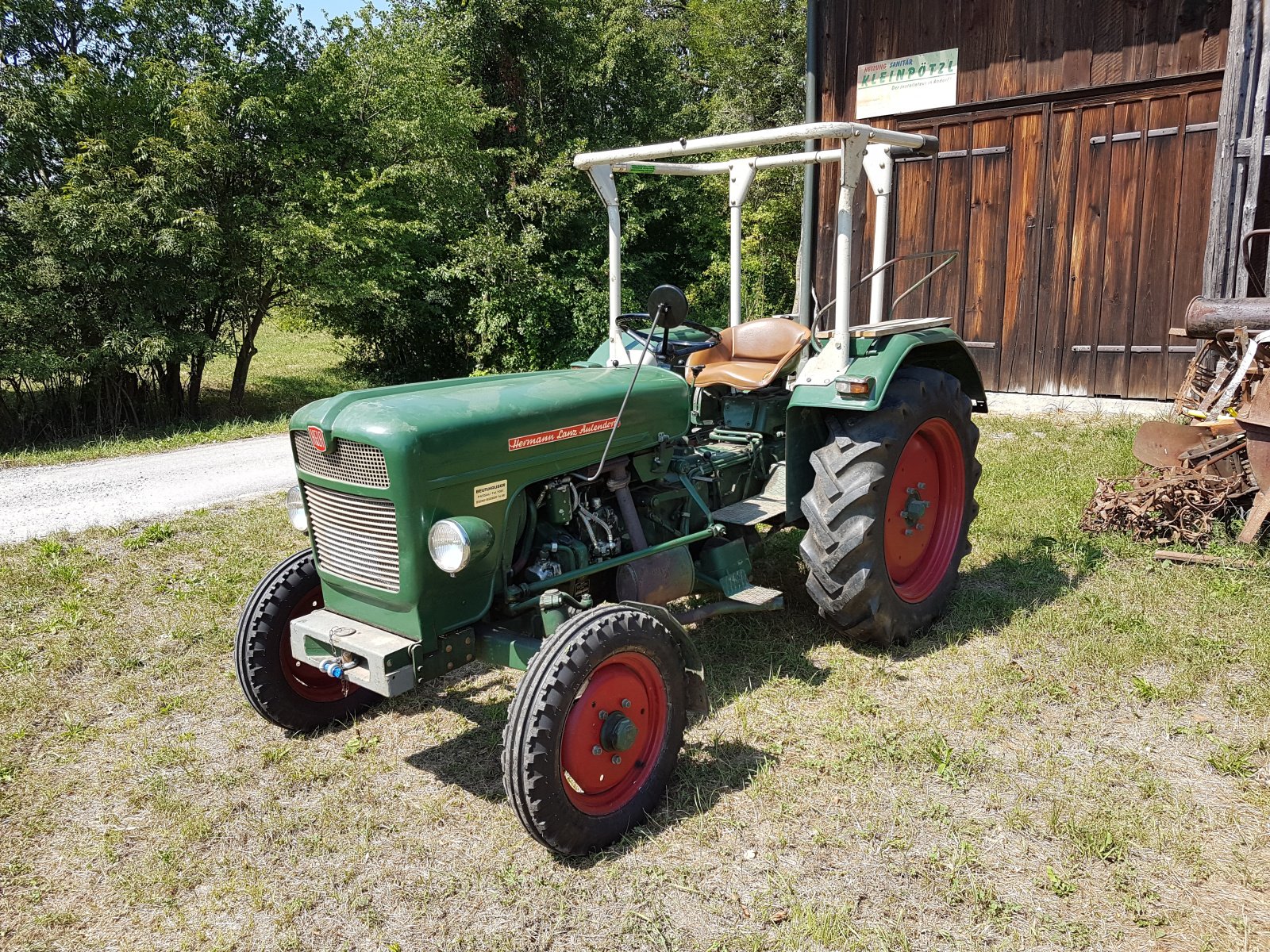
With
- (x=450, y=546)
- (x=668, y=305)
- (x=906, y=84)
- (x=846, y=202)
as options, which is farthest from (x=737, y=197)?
(x=906, y=84)

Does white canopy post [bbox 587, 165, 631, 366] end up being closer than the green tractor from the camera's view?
No

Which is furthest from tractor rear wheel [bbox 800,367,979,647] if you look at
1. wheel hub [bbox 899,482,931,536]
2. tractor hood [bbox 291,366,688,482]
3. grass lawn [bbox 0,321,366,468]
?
grass lawn [bbox 0,321,366,468]

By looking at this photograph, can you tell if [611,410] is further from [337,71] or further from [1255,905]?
[337,71]

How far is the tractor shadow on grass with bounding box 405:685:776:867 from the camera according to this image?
2902 mm

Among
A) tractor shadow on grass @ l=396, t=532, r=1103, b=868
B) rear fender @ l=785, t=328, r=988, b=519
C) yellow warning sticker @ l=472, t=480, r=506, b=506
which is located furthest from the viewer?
rear fender @ l=785, t=328, r=988, b=519

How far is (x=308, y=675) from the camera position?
3465mm

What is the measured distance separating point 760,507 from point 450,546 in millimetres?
1754

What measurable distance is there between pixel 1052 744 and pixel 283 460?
6.71 meters

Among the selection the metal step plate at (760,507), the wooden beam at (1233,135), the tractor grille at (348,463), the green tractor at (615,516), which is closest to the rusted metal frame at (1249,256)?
the wooden beam at (1233,135)

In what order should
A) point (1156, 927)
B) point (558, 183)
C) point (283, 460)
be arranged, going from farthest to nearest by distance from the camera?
1. point (558, 183)
2. point (283, 460)
3. point (1156, 927)

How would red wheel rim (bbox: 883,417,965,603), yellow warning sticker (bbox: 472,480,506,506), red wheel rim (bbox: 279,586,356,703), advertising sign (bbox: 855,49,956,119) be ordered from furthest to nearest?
advertising sign (bbox: 855,49,956,119) → red wheel rim (bbox: 883,417,965,603) → red wheel rim (bbox: 279,586,356,703) → yellow warning sticker (bbox: 472,480,506,506)

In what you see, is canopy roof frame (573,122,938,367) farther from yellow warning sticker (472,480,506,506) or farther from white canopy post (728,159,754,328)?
yellow warning sticker (472,480,506,506)

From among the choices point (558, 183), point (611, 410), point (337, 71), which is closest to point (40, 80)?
point (337, 71)

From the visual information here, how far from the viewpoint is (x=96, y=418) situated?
10.0 m
